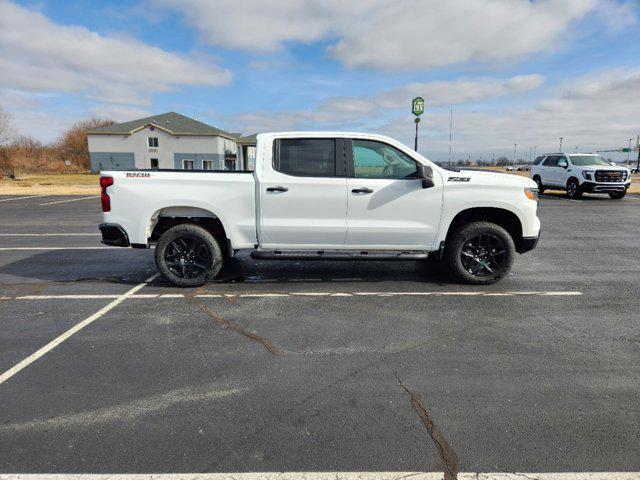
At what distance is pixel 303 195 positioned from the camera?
548 cm

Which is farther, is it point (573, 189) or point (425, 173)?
point (573, 189)

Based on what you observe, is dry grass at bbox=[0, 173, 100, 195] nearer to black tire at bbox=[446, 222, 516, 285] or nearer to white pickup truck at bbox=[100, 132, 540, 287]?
white pickup truck at bbox=[100, 132, 540, 287]

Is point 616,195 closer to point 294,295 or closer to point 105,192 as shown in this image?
point 294,295

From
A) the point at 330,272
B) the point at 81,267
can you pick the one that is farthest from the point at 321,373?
the point at 81,267

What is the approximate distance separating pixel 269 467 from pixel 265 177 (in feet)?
12.4

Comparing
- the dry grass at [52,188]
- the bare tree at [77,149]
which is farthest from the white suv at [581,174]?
the bare tree at [77,149]

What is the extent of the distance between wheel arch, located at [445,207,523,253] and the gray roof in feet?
165

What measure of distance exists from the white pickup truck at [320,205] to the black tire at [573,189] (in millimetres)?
16090

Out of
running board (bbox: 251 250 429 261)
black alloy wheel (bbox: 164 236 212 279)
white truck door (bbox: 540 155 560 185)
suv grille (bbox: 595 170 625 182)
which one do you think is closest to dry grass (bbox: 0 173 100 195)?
black alloy wheel (bbox: 164 236 212 279)

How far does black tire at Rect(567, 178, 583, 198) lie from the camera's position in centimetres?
1905

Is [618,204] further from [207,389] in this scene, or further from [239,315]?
[207,389]

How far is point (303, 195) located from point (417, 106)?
547 inches

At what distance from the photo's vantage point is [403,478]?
2311 millimetres

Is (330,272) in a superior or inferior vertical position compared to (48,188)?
inferior
